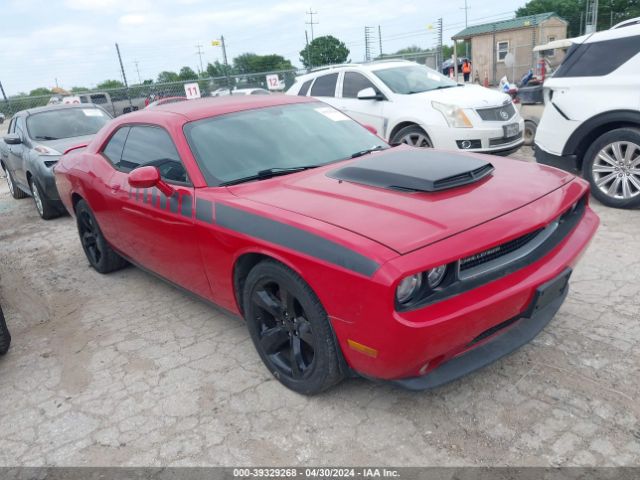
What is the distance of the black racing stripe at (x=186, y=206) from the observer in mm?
3146

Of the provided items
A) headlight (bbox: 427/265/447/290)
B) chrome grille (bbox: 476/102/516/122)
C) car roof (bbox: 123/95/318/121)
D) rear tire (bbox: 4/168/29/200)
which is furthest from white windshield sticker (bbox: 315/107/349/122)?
rear tire (bbox: 4/168/29/200)

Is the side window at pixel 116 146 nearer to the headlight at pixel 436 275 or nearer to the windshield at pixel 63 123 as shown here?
the headlight at pixel 436 275

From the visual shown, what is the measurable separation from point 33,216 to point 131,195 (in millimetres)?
5104

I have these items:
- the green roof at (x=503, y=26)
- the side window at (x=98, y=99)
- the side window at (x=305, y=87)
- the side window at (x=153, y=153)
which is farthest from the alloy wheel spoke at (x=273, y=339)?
the green roof at (x=503, y=26)

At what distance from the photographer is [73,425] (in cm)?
279

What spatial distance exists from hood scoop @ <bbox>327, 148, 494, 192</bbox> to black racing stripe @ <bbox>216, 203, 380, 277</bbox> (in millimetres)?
609

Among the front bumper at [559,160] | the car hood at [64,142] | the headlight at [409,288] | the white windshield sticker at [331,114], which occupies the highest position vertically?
the white windshield sticker at [331,114]

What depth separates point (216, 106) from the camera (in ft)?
12.1

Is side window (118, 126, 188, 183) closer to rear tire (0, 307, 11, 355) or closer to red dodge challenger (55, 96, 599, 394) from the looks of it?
red dodge challenger (55, 96, 599, 394)

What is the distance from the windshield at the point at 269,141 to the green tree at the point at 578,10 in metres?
52.2

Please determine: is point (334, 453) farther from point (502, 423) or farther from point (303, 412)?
point (502, 423)

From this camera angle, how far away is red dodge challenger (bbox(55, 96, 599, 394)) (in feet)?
7.16

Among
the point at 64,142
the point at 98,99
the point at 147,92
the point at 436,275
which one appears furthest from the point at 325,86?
the point at 98,99

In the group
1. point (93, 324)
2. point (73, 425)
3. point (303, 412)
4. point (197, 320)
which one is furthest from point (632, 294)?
point (93, 324)
